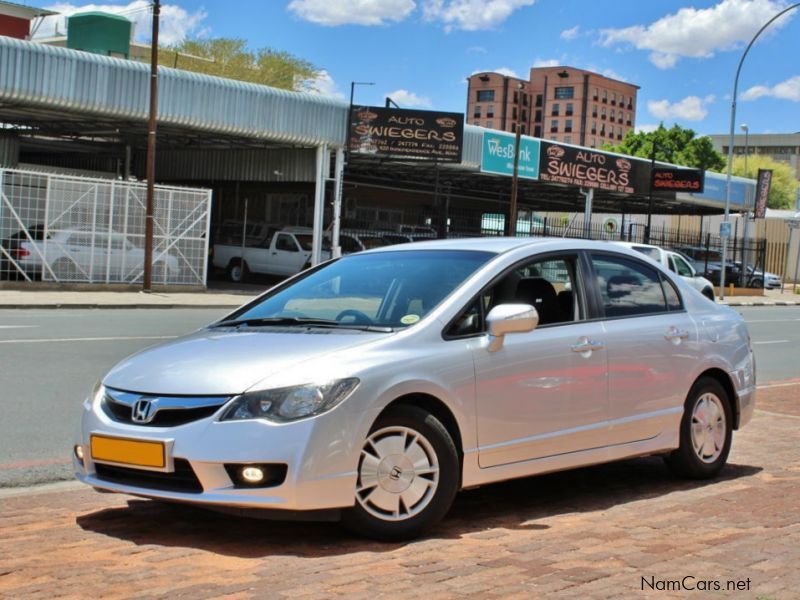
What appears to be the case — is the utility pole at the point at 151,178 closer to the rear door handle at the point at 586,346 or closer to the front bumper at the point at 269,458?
the rear door handle at the point at 586,346

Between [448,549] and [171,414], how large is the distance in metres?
1.40

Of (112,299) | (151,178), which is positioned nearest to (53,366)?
(112,299)

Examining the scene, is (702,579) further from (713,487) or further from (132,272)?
(132,272)

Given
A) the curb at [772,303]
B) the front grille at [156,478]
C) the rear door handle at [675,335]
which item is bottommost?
the curb at [772,303]

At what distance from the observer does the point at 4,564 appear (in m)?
4.42

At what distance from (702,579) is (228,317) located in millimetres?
3052

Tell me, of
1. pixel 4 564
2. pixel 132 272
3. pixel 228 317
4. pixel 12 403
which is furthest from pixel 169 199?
pixel 4 564

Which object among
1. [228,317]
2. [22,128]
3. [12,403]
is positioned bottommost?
[12,403]

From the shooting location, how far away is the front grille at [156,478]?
4.68 m

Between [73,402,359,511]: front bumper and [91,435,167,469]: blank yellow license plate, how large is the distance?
3 centimetres

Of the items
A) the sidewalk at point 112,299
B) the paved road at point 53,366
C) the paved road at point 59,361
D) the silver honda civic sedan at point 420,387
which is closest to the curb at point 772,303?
the paved road at point 59,361

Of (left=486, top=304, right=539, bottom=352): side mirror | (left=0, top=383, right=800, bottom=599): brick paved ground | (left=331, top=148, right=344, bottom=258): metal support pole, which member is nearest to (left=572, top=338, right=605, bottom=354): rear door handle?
(left=486, top=304, right=539, bottom=352): side mirror

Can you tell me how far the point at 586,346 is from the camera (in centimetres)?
595

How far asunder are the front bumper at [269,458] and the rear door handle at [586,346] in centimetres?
171
